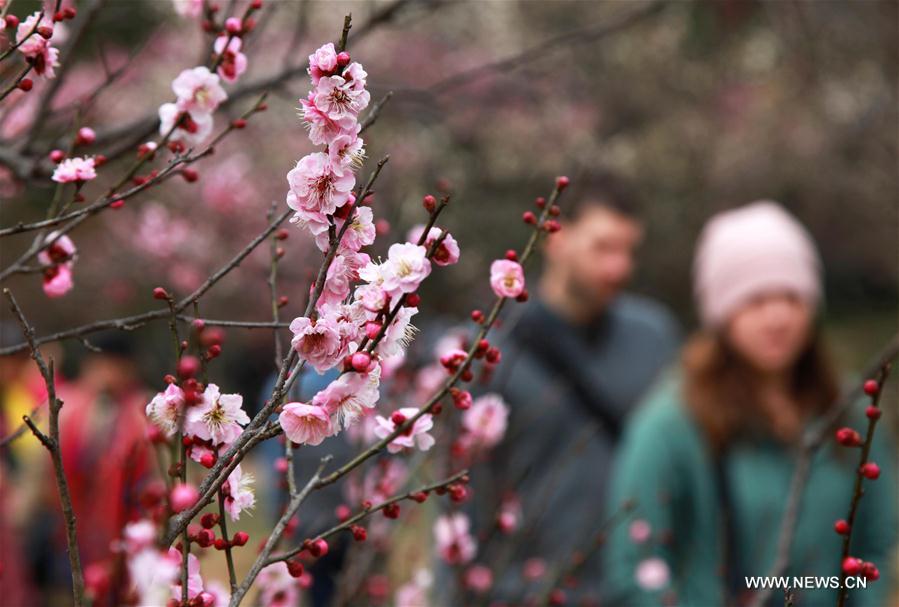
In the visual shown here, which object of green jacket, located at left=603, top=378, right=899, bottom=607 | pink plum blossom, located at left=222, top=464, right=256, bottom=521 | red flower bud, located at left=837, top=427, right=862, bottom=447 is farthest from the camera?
green jacket, located at left=603, top=378, right=899, bottom=607

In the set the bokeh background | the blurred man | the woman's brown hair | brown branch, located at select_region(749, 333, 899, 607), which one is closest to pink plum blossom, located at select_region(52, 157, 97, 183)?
brown branch, located at select_region(749, 333, 899, 607)

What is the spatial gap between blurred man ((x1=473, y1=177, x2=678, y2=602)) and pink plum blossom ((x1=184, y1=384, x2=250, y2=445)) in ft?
6.36

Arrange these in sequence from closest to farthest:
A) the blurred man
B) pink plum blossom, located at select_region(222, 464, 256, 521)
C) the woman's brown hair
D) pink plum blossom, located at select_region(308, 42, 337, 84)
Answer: pink plum blossom, located at select_region(308, 42, 337, 84)
pink plum blossom, located at select_region(222, 464, 256, 521)
the woman's brown hair
the blurred man

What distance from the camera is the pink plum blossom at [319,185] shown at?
908mm

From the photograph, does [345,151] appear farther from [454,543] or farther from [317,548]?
[454,543]

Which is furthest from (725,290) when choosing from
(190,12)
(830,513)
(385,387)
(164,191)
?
(164,191)

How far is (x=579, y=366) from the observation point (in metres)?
3.35

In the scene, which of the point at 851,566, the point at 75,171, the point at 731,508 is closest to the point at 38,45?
the point at 75,171

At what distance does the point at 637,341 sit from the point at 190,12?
2.38m

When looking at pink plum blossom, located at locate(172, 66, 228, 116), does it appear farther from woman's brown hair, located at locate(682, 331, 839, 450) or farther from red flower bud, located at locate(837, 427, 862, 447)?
woman's brown hair, located at locate(682, 331, 839, 450)

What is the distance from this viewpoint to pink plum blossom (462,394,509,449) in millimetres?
2059

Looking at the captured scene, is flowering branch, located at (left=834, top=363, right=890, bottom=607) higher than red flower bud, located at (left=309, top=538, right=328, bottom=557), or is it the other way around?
red flower bud, located at (left=309, top=538, right=328, bottom=557)

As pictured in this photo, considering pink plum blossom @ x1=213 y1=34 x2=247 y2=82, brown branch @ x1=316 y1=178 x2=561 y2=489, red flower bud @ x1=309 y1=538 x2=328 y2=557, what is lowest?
red flower bud @ x1=309 y1=538 x2=328 y2=557

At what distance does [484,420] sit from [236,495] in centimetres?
110
